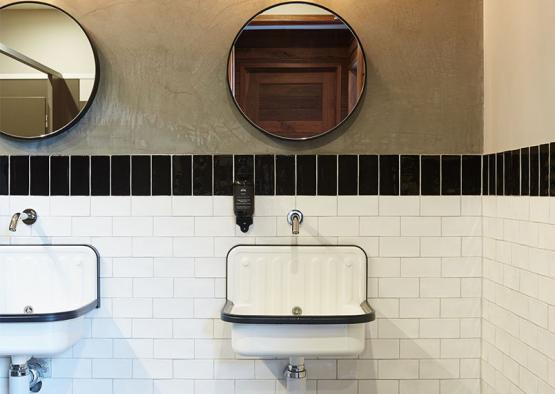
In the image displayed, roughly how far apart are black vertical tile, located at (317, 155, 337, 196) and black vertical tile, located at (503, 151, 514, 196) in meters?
0.67

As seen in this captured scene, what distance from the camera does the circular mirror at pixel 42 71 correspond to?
8.19 feet

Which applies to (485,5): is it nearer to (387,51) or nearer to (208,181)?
(387,51)

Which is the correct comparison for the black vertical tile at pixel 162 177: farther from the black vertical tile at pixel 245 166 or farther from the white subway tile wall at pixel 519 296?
the white subway tile wall at pixel 519 296

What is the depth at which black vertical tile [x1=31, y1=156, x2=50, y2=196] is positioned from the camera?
253 cm

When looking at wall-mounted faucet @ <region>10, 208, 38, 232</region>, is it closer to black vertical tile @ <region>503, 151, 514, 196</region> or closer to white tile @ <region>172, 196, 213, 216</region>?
white tile @ <region>172, 196, 213, 216</region>

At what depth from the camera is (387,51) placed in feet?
8.25

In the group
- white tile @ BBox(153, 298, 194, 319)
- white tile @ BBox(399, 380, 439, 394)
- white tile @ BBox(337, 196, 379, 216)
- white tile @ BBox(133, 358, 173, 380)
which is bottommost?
white tile @ BBox(399, 380, 439, 394)

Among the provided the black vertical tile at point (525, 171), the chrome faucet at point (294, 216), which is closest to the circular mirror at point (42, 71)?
the chrome faucet at point (294, 216)

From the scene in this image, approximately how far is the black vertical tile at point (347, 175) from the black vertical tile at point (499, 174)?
1.83 ft

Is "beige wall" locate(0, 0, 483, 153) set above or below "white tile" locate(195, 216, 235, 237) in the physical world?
above

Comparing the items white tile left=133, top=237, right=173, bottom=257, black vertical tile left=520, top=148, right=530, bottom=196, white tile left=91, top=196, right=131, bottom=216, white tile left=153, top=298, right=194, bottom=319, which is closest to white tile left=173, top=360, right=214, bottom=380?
white tile left=153, top=298, right=194, bottom=319

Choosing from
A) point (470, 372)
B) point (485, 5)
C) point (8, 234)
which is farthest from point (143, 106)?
point (470, 372)

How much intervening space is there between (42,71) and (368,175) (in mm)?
1446

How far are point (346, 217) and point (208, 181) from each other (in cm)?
60
